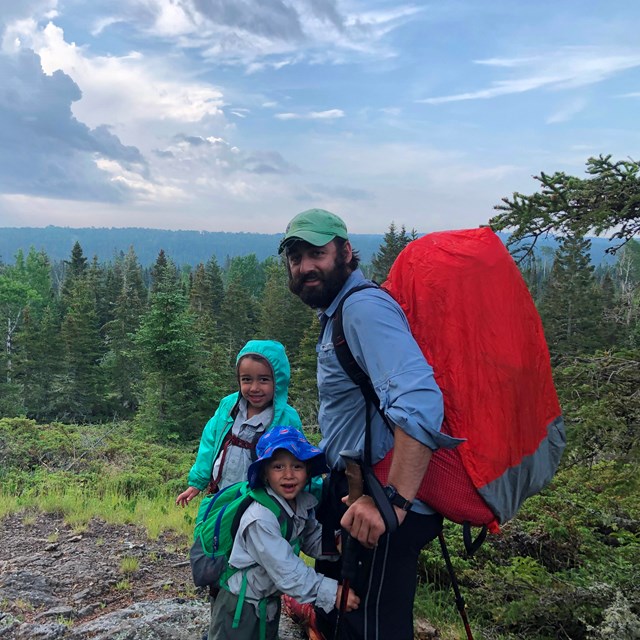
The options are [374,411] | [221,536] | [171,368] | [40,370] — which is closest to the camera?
[374,411]

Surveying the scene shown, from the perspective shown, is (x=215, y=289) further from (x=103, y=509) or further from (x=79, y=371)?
(x=103, y=509)

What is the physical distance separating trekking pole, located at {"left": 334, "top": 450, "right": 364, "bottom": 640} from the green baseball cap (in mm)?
857

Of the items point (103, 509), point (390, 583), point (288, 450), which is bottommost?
point (103, 509)

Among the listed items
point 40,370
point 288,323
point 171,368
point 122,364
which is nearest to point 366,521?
point 171,368

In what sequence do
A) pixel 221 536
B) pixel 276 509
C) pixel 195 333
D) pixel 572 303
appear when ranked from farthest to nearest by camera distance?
pixel 572 303 < pixel 195 333 < pixel 221 536 < pixel 276 509

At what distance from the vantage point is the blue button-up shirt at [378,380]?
1.71 metres

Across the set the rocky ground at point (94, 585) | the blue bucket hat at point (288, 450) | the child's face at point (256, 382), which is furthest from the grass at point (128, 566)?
the blue bucket hat at point (288, 450)

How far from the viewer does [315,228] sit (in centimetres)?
210

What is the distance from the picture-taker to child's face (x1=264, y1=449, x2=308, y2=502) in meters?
2.41

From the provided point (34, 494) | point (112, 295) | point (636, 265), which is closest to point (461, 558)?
point (34, 494)

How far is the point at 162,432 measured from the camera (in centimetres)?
2041

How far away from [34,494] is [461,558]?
5.92 meters

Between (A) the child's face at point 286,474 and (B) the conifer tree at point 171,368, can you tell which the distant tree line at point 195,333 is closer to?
(B) the conifer tree at point 171,368

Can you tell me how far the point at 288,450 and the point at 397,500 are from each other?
29.9 inches
